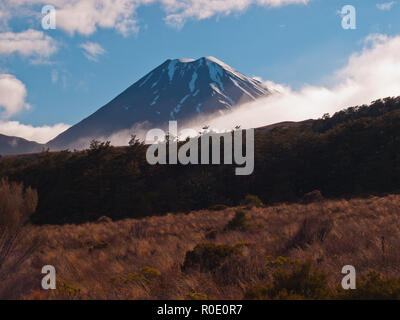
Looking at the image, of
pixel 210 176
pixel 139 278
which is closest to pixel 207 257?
pixel 139 278

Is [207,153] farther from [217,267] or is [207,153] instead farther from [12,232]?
[217,267]

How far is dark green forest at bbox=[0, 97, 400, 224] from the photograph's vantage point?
32.0 m

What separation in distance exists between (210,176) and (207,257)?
29.1m

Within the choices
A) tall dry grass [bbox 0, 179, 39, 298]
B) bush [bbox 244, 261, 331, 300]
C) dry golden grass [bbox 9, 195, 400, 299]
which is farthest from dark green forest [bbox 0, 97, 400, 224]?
bush [bbox 244, 261, 331, 300]

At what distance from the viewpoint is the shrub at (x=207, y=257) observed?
5.89 m

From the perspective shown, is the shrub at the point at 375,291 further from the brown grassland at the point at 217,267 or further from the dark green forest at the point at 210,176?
the dark green forest at the point at 210,176

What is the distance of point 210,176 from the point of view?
3525 centimetres

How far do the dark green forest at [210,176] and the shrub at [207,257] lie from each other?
25323mm

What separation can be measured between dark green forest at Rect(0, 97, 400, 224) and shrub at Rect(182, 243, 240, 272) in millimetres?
25323

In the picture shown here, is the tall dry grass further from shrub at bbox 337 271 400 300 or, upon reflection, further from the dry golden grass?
shrub at bbox 337 271 400 300

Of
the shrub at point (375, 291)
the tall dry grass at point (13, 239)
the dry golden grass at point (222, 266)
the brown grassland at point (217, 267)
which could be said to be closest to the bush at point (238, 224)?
the dry golden grass at point (222, 266)

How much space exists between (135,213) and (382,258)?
1107 inches

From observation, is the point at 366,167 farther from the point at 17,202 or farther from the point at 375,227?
the point at 17,202
